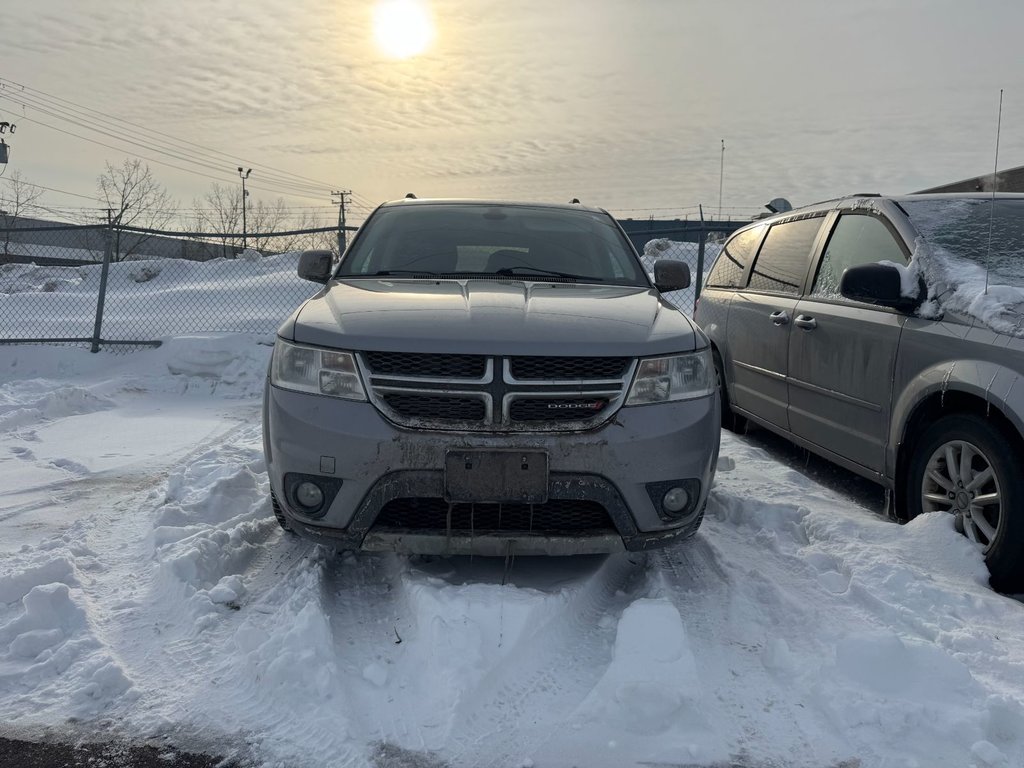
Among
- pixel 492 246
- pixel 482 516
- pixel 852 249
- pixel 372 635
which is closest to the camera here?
pixel 372 635

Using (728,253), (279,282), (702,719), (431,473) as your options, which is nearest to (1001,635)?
(702,719)

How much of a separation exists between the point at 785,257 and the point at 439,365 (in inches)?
133

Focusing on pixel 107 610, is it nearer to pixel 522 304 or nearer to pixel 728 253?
pixel 522 304

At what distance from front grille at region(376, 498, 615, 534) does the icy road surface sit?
24 cm

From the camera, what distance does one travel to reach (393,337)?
8.82 ft

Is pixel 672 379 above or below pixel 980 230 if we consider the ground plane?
below

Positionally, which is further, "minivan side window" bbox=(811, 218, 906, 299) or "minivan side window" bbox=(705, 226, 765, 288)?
"minivan side window" bbox=(705, 226, 765, 288)

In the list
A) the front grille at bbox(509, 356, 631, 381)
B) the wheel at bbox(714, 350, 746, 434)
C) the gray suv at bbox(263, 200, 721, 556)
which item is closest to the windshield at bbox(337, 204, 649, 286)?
the gray suv at bbox(263, 200, 721, 556)

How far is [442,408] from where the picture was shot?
2.65 m

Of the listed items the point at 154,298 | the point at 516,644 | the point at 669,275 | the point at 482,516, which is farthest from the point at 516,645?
the point at 154,298

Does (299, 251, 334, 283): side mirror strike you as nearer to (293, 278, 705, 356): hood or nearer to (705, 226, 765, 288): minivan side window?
(293, 278, 705, 356): hood

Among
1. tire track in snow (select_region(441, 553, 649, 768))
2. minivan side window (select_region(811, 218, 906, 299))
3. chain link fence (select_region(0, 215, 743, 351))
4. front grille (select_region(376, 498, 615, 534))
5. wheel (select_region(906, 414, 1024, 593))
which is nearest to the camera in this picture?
tire track in snow (select_region(441, 553, 649, 768))

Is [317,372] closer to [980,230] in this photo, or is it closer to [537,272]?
[537,272]

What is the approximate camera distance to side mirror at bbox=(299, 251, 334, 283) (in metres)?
4.11
